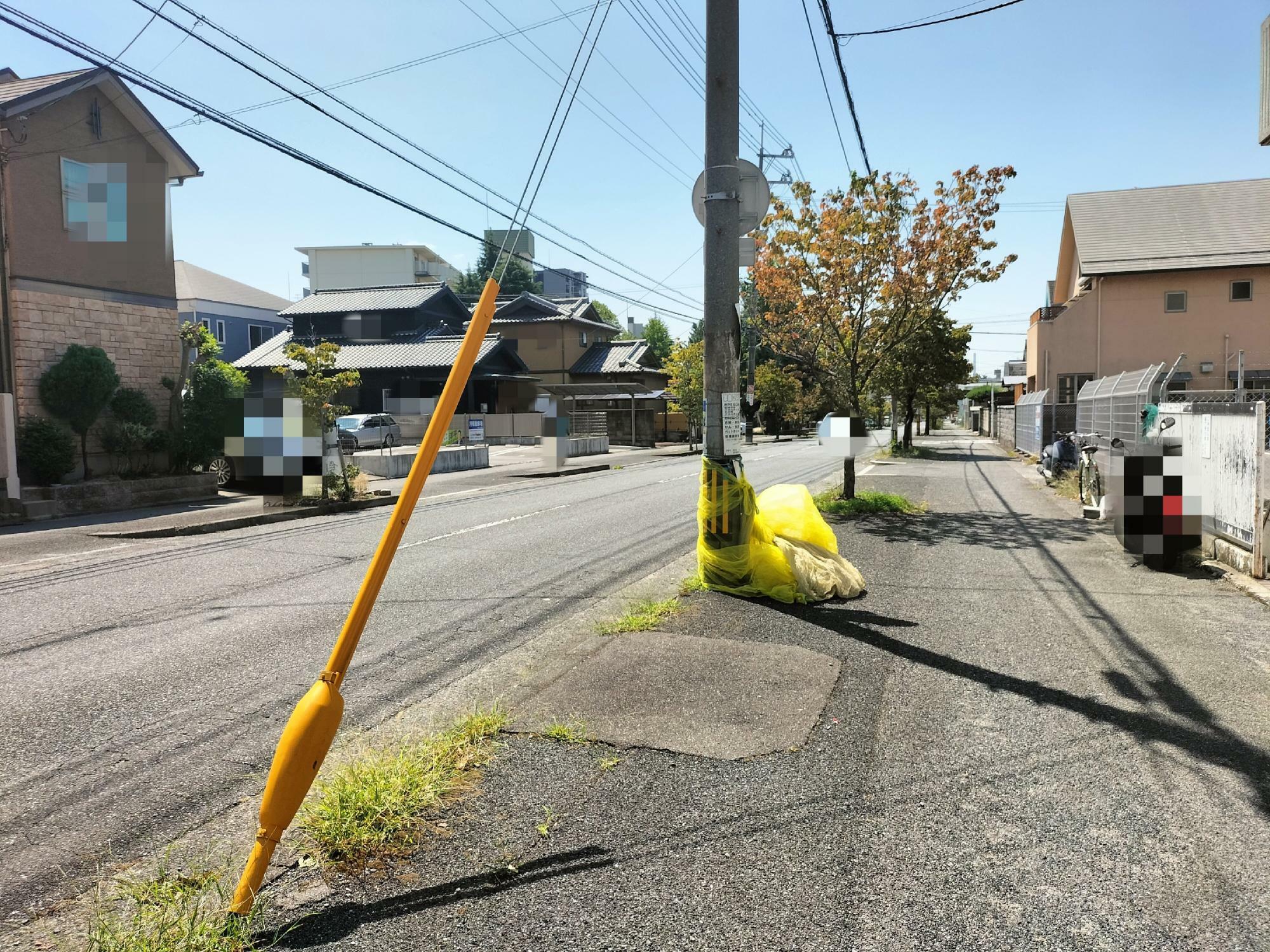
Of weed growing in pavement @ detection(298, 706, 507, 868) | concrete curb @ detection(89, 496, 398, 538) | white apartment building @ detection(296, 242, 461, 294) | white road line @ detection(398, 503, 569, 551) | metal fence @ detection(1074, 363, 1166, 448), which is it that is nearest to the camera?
weed growing in pavement @ detection(298, 706, 507, 868)

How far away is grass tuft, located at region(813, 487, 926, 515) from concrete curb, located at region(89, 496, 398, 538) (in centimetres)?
813

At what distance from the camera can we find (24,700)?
4828mm

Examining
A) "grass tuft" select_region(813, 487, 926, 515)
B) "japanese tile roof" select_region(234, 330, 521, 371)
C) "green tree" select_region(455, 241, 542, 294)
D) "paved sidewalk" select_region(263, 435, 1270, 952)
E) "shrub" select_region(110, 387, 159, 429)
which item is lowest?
"paved sidewalk" select_region(263, 435, 1270, 952)

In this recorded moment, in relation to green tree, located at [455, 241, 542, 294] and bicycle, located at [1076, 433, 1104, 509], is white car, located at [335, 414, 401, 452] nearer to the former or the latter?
bicycle, located at [1076, 433, 1104, 509]

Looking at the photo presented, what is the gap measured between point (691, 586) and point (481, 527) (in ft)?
18.1

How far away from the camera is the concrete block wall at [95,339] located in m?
14.7

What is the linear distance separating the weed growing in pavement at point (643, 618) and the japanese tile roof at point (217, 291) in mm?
40973

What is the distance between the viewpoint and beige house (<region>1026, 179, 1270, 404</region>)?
2872 cm

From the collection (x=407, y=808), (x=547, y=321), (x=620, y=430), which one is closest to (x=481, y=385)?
(x=620, y=430)

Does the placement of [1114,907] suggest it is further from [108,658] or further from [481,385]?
[481,385]

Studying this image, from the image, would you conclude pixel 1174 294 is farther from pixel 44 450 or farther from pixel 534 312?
pixel 534 312

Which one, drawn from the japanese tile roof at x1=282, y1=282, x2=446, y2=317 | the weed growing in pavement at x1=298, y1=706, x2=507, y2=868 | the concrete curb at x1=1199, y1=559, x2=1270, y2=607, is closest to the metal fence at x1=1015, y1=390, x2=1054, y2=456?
the concrete curb at x1=1199, y1=559, x2=1270, y2=607

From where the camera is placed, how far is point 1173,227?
30.6 meters

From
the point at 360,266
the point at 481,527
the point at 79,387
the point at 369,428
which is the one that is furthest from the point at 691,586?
the point at 360,266
